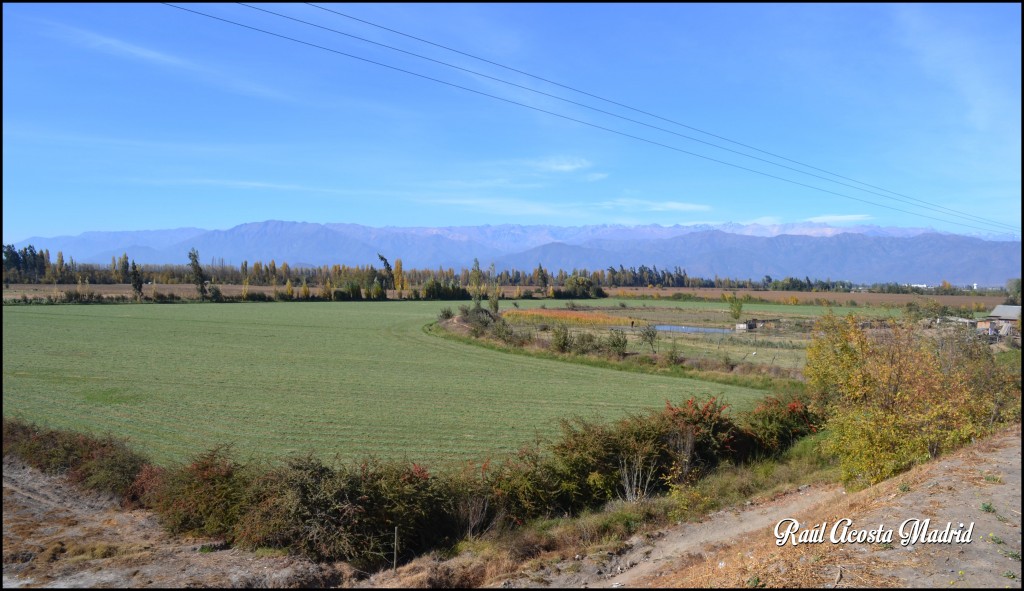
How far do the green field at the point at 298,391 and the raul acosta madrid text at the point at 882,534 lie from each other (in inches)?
377

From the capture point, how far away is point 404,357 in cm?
3975

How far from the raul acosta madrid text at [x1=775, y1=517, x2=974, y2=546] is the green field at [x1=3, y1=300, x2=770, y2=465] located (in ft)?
31.4

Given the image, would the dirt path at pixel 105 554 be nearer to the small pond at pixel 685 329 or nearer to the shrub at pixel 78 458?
the shrub at pixel 78 458

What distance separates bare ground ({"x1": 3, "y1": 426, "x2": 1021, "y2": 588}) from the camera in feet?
28.7

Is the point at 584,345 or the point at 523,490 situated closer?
the point at 523,490

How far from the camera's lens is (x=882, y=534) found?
32.2ft

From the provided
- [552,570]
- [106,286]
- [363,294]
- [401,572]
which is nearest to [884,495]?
[552,570]

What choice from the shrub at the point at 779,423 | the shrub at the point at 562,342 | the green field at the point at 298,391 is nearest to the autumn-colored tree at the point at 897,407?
the shrub at the point at 779,423

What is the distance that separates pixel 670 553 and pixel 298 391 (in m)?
19.5

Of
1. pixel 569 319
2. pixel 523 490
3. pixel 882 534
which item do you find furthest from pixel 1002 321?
pixel 523 490


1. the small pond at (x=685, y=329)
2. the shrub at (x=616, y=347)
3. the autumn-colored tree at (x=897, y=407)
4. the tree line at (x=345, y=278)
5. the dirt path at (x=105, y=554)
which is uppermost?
the tree line at (x=345, y=278)

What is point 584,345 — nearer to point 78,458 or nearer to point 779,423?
point 779,423

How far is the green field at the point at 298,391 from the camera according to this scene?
18.8 m

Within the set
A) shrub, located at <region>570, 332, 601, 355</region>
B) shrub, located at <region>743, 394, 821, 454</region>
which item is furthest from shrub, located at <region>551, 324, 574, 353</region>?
shrub, located at <region>743, 394, 821, 454</region>
